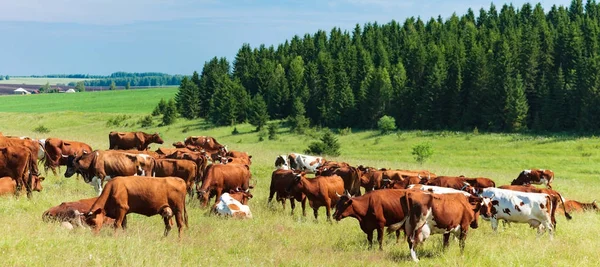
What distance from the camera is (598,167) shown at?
49.4 meters

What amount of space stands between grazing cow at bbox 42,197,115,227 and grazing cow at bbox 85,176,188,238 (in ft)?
1.38

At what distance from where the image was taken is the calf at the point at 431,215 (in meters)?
13.0

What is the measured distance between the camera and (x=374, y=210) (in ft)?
47.3

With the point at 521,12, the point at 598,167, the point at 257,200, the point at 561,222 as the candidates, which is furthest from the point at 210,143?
the point at 521,12

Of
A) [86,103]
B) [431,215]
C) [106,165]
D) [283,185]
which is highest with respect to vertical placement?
[431,215]

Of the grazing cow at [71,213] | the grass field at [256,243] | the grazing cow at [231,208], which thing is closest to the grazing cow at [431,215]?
the grass field at [256,243]

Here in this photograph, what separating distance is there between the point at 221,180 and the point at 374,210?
7406 millimetres

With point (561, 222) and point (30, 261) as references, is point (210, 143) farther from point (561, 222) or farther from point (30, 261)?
point (30, 261)

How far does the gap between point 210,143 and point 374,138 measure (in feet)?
144

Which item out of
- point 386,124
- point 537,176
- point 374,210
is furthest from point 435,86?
point 374,210

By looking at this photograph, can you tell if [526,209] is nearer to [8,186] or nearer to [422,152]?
[8,186]

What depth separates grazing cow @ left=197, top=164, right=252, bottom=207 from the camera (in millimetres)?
19302

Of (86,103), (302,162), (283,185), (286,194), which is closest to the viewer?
(286,194)

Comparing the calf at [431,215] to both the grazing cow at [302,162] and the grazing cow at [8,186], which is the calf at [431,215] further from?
the grazing cow at [302,162]
